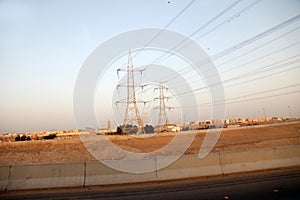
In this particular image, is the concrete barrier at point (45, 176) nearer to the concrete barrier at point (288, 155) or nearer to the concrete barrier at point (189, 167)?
the concrete barrier at point (189, 167)

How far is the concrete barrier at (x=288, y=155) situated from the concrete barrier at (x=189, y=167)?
3.64 m

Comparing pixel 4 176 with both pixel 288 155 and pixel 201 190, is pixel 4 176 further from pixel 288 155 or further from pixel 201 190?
pixel 288 155

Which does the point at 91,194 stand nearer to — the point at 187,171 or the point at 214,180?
the point at 187,171

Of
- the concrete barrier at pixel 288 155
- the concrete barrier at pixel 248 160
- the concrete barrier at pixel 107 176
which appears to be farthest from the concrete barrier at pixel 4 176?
the concrete barrier at pixel 288 155

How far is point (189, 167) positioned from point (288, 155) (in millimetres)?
5857

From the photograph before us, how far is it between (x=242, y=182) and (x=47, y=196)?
7949 mm

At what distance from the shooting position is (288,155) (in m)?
13.2

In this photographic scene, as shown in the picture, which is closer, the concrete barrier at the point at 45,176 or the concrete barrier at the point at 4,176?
the concrete barrier at the point at 4,176

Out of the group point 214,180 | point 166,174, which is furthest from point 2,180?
point 214,180

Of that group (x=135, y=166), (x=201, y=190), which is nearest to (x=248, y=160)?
(x=201, y=190)

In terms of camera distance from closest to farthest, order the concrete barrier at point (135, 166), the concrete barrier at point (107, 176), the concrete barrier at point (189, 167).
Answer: the concrete barrier at point (135, 166), the concrete barrier at point (107, 176), the concrete barrier at point (189, 167)

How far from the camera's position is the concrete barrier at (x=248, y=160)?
1228 cm

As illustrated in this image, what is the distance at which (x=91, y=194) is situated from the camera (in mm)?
9414

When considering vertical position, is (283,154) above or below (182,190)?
above
